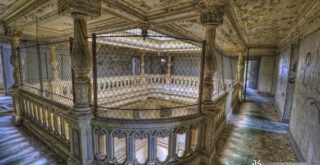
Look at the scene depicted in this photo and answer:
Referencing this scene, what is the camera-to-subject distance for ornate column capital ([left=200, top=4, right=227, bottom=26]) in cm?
218

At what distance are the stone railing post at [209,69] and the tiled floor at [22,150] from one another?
2641 mm

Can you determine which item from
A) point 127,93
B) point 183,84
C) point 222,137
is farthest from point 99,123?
point 183,84

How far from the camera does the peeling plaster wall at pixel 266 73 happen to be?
9516mm

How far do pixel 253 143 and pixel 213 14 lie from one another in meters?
3.08

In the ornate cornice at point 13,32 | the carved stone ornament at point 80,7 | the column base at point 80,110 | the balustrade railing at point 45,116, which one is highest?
the ornate cornice at point 13,32

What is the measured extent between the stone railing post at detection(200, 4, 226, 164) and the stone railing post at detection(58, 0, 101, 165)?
1.74 m

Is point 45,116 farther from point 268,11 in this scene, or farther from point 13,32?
point 268,11

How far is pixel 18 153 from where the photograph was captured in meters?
2.62

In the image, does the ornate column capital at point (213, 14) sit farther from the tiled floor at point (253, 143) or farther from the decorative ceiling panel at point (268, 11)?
the tiled floor at point (253, 143)

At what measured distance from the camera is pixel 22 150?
271cm

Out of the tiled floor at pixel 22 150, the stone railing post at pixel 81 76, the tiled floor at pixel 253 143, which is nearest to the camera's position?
the stone railing post at pixel 81 76

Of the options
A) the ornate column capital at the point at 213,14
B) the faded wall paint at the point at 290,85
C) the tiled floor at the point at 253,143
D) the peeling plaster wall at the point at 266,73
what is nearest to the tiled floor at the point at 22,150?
the tiled floor at the point at 253,143

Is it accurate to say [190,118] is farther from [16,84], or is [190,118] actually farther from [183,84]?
[183,84]

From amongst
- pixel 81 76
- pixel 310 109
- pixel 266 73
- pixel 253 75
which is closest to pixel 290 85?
pixel 310 109
